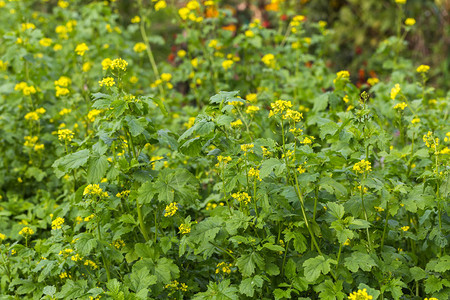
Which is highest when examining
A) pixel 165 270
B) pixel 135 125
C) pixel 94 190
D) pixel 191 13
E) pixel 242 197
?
pixel 191 13

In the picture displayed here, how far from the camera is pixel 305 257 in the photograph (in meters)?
2.25

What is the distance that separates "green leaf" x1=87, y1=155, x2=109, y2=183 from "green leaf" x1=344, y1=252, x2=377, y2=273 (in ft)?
3.70

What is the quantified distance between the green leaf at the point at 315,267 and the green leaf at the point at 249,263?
0.19 m

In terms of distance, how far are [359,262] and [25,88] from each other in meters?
2.68

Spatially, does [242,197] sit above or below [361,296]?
above

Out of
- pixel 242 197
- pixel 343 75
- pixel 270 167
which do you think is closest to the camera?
pixel 270 167

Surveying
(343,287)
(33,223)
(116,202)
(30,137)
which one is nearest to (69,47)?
(30,137)

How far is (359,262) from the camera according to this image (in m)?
2.10

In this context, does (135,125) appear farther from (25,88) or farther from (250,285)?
(25,88)

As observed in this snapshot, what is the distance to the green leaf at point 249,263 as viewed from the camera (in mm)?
2070

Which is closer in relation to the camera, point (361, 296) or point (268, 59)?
point (361, 296)

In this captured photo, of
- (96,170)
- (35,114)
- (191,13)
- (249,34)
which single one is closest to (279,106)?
(96,170)

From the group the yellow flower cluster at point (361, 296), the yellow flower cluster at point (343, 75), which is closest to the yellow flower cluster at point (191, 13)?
the yellow flower cluster at point (343, 75)

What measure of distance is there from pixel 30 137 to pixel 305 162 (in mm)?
2211
